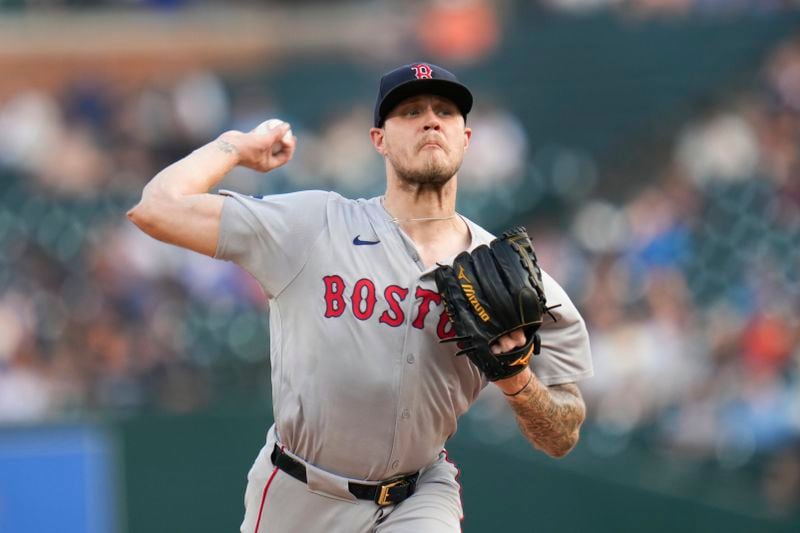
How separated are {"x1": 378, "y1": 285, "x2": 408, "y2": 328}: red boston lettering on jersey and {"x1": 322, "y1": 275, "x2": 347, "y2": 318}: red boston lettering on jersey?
0.13m

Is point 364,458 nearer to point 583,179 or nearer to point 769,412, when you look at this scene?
point 769,412

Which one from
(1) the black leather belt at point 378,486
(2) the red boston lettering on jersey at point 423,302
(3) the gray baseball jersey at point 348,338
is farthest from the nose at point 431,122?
(1) the black leather belt at point 378,486

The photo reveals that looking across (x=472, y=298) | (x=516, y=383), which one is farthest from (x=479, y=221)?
(x=472, y=298)

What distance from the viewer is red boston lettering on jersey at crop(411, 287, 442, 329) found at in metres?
3.87

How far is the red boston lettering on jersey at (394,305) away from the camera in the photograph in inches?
152

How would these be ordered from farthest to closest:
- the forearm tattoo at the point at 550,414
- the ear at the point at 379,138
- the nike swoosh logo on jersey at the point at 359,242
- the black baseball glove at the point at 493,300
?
the ear at the point at 379,138 < the nike swoosh logo on jersey at the point at 359,242 < the forearm tattoo at the point at 550,414 < the black baseball glove at the point at 493,300

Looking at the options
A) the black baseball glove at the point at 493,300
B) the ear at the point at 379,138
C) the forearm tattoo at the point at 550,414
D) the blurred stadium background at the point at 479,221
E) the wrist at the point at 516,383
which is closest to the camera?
the black baseball glove at the point at 493,300

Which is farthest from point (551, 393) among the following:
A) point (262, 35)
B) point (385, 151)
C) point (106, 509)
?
point (262, 35)

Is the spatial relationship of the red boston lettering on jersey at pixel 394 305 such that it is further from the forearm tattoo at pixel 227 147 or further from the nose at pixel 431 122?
the forearm tattoo at pixel 227 147

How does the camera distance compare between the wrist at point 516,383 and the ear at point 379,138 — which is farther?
the ear at point 379,138

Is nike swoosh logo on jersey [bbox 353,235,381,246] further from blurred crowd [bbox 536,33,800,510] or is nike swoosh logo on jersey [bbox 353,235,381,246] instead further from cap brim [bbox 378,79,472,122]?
blurred crowd [bbox 536,33,800,510]

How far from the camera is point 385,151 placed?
4.07m

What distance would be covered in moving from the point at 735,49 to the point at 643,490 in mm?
5356

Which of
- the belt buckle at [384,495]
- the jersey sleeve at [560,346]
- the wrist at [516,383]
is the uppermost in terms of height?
the jersey sleeve at [560,346]
